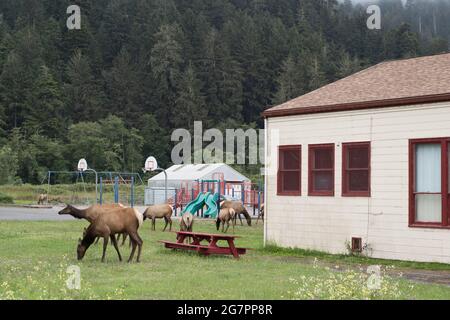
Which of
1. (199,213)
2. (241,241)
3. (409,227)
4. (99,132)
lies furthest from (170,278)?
(99,132)

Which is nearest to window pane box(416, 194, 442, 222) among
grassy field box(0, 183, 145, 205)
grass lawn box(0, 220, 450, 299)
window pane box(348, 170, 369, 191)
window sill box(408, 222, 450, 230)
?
window sill box(408, 222, 450, 230)

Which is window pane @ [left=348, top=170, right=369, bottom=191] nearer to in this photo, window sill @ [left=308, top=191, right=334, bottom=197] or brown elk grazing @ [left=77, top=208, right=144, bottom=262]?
window sill @ [left=308, top=191, right=334, bottom=197]

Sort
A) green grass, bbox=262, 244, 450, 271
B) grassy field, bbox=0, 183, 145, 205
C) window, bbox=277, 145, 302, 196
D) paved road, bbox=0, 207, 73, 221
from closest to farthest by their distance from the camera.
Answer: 1. green grass, bbox=262, 244, 450, 271
2. window, bbox=277, 145, 302, 196
3. paved road, bbox=0, 207, 73, 221
4. grassy field, bbox=0, 183, 145, 205

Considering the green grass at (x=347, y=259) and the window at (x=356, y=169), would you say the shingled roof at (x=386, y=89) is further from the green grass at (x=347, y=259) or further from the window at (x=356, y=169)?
the green grass at (x=347, y=259)

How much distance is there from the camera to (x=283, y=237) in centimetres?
2153

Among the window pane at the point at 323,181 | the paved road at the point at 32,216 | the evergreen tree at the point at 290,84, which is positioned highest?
the evergreen tree at the point at 290,84

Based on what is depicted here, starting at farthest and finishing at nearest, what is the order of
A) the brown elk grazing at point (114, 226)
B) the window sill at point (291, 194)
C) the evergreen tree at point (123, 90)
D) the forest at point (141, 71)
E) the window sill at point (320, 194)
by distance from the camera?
the evergreen tree at point (123, 90)
the forest at point (141, 71)
the window sill at point (291, 194)
the window sill at point (320, 194)
the brown elk grazing at point (114, 226)

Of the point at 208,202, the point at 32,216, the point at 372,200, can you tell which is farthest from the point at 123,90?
the point at 372,200

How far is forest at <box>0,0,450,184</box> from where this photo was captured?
10656 centimetres

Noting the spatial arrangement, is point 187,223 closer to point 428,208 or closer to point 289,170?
point 289,170

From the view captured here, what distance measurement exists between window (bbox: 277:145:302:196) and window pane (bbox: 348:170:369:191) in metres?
1.76

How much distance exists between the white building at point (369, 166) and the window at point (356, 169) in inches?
1.0

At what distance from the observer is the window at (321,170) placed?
20489mm

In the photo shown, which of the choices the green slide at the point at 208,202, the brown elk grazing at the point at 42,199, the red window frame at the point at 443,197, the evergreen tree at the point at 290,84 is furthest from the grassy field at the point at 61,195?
the evergreen tree at the point at 290,84
